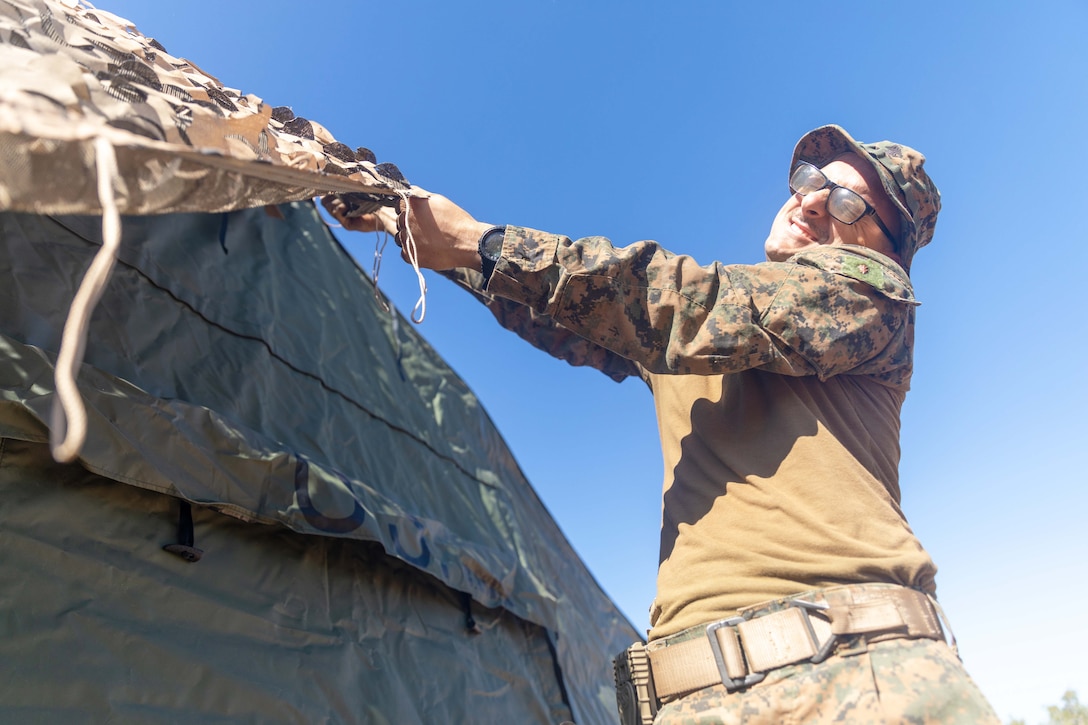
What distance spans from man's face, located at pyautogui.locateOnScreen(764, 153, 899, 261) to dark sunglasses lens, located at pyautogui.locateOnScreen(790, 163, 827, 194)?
0.01m

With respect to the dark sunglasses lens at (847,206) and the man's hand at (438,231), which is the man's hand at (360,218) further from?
the dark sunglasses lens at (847,206)

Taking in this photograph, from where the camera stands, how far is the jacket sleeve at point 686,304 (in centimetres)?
117

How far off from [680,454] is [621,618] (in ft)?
8.47

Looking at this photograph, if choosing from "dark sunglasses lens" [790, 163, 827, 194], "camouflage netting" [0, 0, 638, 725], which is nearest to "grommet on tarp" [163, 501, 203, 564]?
"camouflage netting" [0, 0, 638, 725]

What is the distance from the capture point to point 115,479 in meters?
1.33

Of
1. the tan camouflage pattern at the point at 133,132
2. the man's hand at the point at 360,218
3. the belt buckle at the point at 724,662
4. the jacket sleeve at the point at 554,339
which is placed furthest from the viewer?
the jacket sleeve at the point at 554,339

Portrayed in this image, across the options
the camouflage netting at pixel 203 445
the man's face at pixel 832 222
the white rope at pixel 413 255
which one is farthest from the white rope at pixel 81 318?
the man's face at pixel 832 222

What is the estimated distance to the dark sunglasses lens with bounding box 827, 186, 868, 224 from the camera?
5.14ft

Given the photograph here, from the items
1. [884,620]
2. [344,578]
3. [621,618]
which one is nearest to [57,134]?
[884,620]

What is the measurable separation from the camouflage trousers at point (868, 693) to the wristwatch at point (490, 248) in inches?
30.5

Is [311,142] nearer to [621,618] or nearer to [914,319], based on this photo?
[914,319]

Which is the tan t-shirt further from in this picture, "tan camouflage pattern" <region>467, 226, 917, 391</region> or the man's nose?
the man's nose

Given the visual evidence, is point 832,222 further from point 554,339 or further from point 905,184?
point 554,339

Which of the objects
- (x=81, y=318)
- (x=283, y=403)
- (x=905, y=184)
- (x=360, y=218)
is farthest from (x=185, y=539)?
(x=905, y=184)
